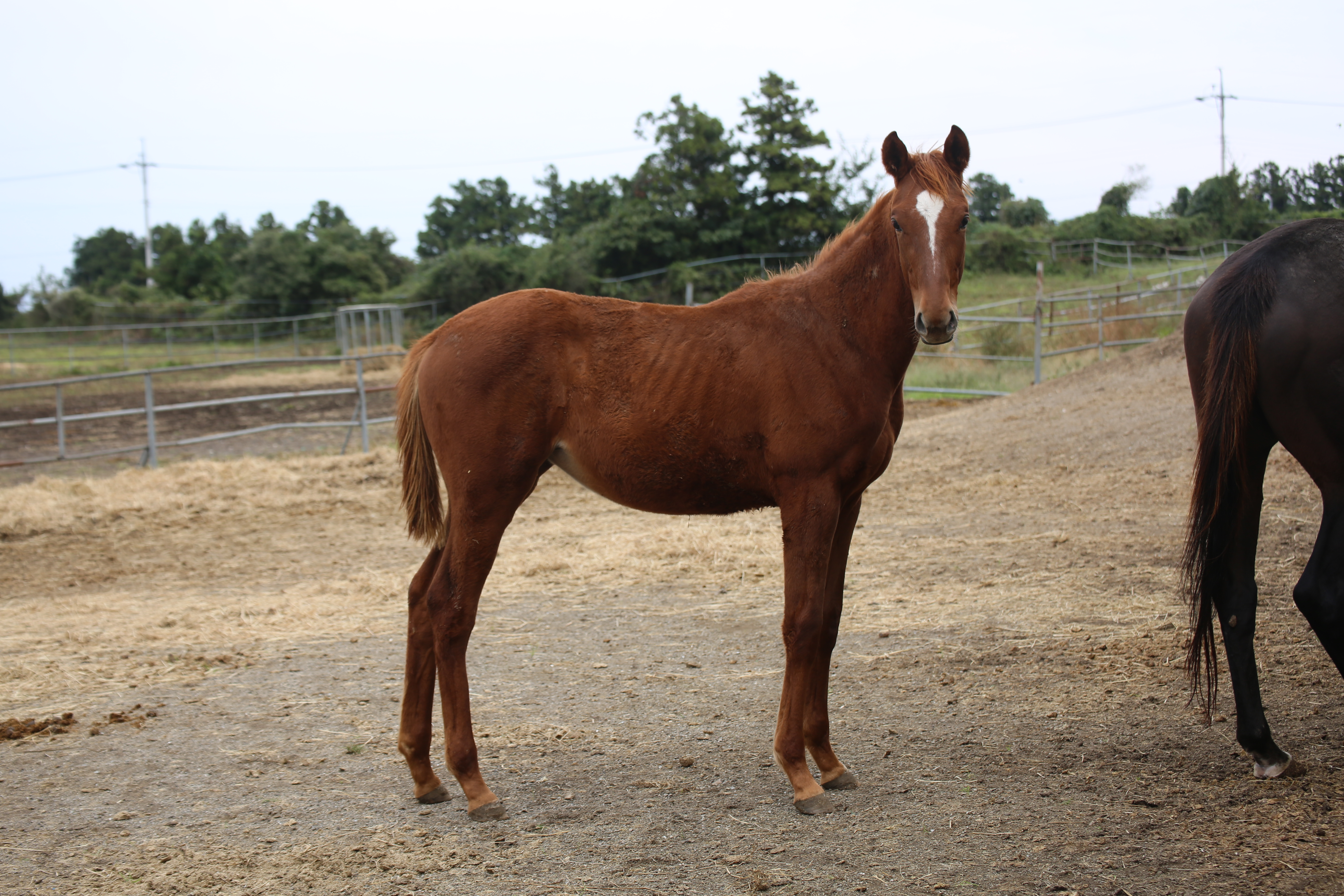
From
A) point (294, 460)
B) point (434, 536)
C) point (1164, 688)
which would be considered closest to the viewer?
point (434, 536)

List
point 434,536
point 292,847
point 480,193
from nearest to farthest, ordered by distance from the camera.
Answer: point 292,847, point 434,536, point 480,193

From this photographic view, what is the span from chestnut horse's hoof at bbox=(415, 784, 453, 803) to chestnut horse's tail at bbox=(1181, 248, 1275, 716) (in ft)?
8.94

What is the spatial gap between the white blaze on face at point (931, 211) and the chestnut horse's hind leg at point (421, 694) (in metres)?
2.00

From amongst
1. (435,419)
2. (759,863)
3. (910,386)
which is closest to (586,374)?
(435,419)

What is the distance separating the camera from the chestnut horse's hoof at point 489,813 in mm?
3014

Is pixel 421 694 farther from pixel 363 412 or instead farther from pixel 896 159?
pixel 363 412

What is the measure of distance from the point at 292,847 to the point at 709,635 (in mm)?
2554

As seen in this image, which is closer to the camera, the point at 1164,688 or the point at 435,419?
the point at 435,419

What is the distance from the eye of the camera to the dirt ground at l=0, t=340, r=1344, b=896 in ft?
8.68

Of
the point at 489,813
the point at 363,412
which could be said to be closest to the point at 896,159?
the point at 489,813

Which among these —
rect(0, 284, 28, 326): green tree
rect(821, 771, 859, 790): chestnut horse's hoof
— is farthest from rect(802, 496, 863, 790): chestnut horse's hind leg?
rect(0, 284, 28, 326): green tree

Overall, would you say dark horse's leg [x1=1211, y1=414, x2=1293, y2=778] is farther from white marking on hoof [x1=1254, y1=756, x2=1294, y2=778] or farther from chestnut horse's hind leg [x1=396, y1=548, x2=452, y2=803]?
chestnut horse's hind leg [x1=396, y1=548, x2=452, y2=803]

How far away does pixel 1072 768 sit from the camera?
10.3ft

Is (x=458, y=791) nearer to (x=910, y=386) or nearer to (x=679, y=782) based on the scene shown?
(x=679, y=782)
